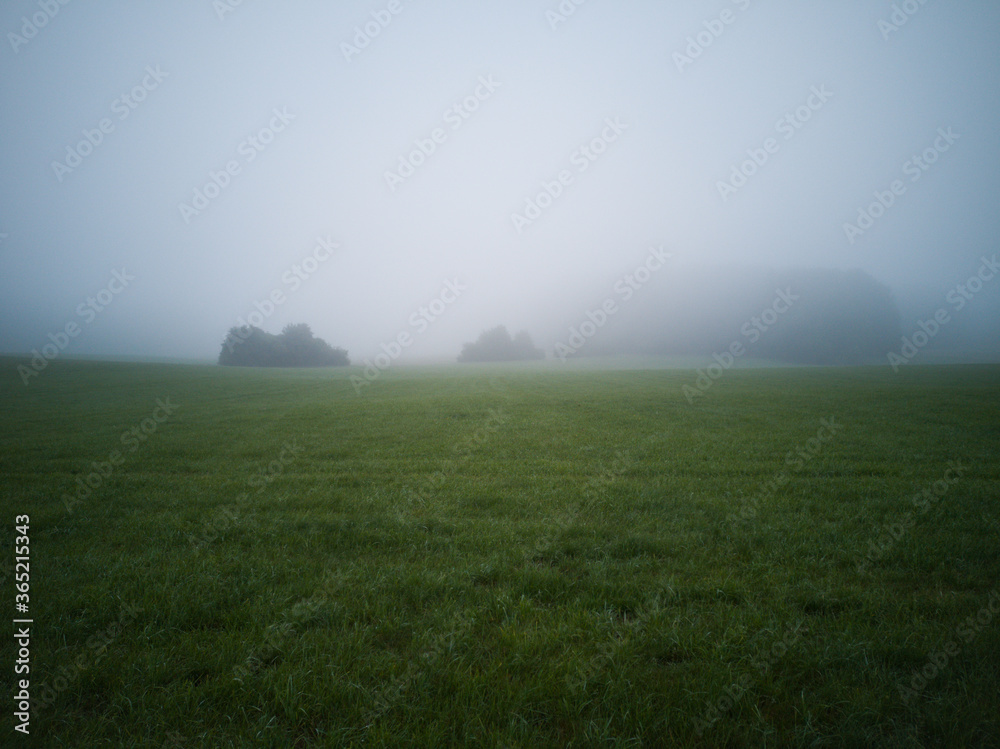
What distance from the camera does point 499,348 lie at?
5586 inches

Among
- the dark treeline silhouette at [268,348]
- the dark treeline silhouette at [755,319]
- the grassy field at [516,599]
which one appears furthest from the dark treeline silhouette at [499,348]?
the grassy field at [516,599]

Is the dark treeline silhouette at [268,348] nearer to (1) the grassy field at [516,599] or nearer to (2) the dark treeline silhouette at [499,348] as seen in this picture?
(2) the dark treeline silhouette at [499,348]

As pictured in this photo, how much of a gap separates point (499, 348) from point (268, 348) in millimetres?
72452

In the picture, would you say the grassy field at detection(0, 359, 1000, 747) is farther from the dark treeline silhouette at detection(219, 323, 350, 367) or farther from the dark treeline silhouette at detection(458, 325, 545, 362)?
the dark treeline silhouette at detection(458, 325, 545, 362)

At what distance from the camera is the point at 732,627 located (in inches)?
177

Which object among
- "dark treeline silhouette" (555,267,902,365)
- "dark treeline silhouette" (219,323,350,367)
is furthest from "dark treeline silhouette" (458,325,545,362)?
"dark treeline silhouette" (219,323,350,367)

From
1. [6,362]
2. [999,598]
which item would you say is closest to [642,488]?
[999,598]

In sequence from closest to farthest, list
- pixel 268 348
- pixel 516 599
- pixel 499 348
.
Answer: pixel 516 599, pixel 268 348, pixel 499 348

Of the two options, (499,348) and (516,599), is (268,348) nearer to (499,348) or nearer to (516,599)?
(499,348)

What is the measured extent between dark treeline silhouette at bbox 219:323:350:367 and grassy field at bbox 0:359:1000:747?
10348cm

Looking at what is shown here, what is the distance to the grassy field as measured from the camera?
345cm

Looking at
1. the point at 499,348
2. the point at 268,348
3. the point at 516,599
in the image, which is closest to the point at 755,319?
the point at 499,348

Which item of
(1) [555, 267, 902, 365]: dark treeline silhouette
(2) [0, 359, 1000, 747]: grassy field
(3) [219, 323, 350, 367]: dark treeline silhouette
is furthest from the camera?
(1) [555, 267, 902, 365]: dark treeline silhouette

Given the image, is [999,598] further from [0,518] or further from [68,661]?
[0,518]
